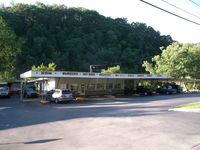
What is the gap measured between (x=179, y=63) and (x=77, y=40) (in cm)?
3430

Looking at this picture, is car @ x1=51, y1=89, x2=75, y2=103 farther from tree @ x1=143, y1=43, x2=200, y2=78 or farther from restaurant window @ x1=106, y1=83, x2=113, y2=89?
tree @ x1=143, y1=43, x2=200, y2=78

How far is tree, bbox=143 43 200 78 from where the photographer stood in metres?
78.9

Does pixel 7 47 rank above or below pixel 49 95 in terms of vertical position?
above

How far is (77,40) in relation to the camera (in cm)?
10375

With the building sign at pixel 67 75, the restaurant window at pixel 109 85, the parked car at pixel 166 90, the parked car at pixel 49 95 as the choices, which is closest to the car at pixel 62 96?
the parked car at pixel 49 95

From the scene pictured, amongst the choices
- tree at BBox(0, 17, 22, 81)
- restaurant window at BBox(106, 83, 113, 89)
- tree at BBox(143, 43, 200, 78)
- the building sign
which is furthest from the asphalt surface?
tree at BBox(143, 43, 200, 78)

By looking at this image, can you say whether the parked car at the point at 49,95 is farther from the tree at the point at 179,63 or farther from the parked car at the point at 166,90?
the tree at the point at 179,63

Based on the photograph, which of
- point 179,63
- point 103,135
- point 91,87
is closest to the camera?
point 103,135

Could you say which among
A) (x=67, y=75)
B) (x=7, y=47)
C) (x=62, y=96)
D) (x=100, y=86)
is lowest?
(x=62, y=96)

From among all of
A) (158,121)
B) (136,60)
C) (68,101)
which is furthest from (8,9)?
(158,121)

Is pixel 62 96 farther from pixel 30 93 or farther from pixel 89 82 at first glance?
pixel 89 82

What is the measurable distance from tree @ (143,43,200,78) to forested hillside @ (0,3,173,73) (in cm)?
2082

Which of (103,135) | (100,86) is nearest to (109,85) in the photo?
(100,86)

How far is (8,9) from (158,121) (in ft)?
323
